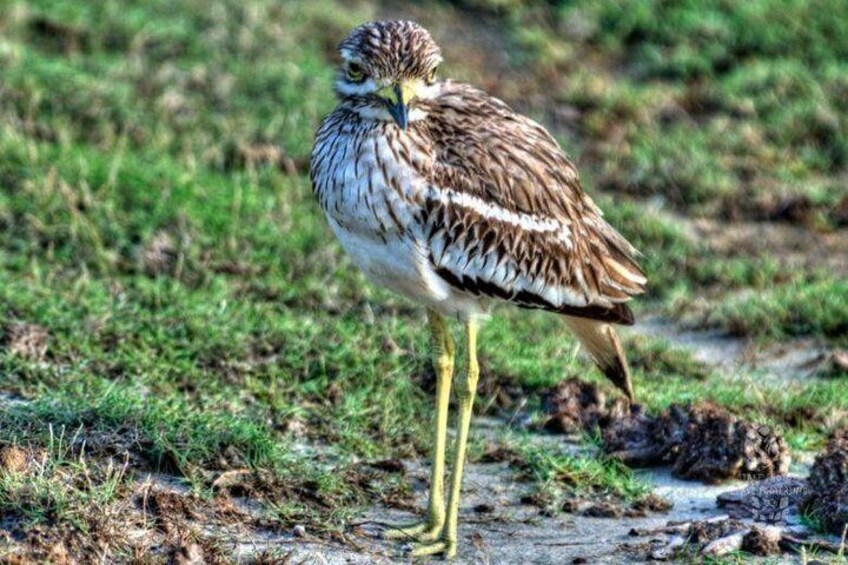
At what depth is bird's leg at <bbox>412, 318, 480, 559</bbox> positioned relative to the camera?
17.1 ft

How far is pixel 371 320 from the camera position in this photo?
6887mm

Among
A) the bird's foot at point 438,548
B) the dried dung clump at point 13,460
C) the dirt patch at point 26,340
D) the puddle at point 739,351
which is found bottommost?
the bird's foot at point 438,548

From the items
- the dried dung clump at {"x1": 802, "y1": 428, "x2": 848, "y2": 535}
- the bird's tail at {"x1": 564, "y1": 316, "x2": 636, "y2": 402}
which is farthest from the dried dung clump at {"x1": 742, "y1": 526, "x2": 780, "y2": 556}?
the bird's tail at {"x1": 564, "y1": 316, "x2": 636, "y2": 402}

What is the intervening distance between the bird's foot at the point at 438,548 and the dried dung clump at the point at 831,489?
3.66 feet

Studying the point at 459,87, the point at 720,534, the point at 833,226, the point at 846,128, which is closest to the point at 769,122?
the point at 846,128

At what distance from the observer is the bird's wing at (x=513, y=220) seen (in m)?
5.34

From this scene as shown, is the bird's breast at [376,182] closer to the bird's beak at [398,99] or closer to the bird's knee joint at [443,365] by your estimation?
the bird's beak at [398,99]

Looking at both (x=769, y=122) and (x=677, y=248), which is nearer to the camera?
(x=677, y=248)

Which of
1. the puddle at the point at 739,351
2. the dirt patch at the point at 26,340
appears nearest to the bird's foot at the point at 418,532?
the dirt patch at the point at 26,340

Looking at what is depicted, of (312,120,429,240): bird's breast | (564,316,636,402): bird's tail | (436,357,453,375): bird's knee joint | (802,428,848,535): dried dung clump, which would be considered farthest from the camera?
(564,316,636,402): bird's tail

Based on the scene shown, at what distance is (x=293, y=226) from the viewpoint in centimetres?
770

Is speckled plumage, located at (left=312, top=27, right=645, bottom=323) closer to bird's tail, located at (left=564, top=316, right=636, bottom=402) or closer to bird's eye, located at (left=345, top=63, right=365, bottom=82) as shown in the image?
bird's eye, located at (left=345, top=63, right=365, bottom=82)

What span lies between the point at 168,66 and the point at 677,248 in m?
2.98

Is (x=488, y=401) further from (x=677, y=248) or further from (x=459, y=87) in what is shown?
(x=677, y=248)
